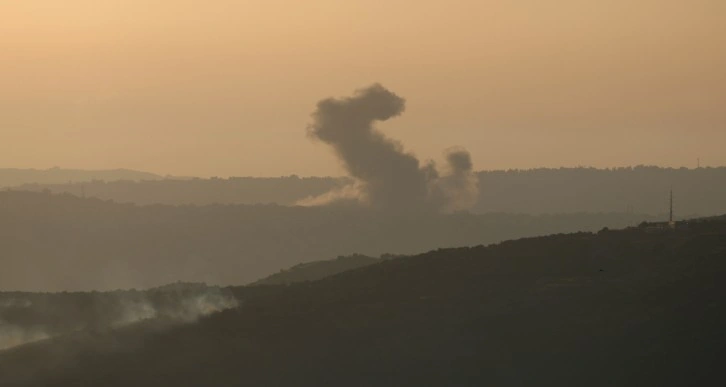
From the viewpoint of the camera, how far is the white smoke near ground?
6107 inches

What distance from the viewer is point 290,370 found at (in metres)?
131

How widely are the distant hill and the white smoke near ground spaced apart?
2.97 m

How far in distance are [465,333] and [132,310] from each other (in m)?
37.4

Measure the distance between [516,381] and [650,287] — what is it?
27.5m

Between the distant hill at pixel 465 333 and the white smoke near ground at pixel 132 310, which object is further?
the white smoke near ground at pixel 132 310

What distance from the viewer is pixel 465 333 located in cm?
13788

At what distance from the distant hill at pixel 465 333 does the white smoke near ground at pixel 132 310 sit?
9.74 feet

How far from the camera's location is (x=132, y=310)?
160500mm

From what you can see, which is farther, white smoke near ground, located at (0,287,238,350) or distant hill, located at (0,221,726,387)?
white smoke near ground, located at (0,287,238,350)

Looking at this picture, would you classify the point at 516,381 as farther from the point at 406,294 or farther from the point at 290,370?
the point at 406,294

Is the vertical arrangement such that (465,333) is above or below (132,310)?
below

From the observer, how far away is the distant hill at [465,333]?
128 m

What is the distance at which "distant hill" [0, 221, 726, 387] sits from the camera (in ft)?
420

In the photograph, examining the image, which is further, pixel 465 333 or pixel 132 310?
pixel 132 310
